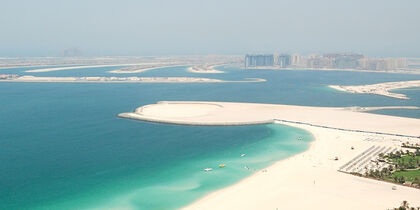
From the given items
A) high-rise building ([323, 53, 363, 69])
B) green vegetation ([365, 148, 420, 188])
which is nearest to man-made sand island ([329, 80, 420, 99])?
green vegetation ([365, 148, 420, 188])

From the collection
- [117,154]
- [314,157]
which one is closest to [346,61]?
[314,157]

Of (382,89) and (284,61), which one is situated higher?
(284,61)

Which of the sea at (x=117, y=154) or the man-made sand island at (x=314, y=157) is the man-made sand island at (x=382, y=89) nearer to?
the sea at (x=117, y=154)

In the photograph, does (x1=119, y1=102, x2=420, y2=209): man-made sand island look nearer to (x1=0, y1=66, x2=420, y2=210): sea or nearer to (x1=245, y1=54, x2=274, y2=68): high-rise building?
(x1=0, y1=66, x2=420, y2=210): sea

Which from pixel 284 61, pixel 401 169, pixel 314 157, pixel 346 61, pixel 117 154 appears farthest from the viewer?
pixel 284 61

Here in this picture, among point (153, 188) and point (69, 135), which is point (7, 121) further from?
point (153, 188)

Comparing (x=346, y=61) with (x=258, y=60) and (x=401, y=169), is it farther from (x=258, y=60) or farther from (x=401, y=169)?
(x=401, y=169)

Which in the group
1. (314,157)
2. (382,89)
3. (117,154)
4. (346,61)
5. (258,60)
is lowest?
(117,154)
